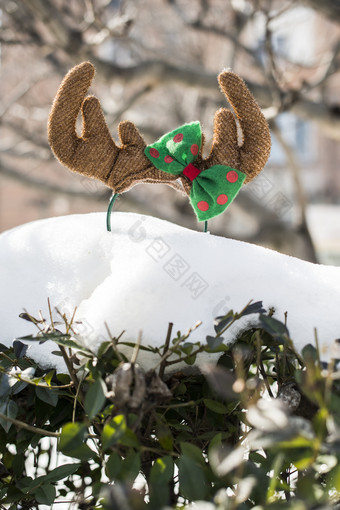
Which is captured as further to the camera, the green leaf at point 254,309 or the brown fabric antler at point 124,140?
the brown fabric antler at point 124,140

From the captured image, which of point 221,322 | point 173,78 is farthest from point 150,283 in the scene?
point 173,78

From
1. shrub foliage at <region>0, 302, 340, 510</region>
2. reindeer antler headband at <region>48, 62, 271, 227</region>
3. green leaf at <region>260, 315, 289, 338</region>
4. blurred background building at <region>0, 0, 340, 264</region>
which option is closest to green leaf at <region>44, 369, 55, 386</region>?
shrub foliage at <region>0, 302, 340, 510</region>

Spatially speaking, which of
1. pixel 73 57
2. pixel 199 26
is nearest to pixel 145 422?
pixel 73 57

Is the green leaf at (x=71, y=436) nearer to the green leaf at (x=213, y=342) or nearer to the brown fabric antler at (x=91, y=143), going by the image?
the green leaf at (x=213, y=342)

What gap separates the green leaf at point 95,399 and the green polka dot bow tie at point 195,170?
1.37 ft

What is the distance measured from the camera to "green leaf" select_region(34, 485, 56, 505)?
530 mm

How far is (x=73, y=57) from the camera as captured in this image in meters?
2.63

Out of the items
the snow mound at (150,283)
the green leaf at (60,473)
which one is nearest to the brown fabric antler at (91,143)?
the snow mound at (150,283)

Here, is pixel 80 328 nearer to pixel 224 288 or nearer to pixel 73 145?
pixel 224 288

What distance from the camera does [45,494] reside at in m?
0.53

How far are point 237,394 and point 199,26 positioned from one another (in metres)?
3.47

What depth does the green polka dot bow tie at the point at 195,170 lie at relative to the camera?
78 centimetres

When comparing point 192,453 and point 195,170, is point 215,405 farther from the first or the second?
point 195,170

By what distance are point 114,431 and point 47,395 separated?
15cm
